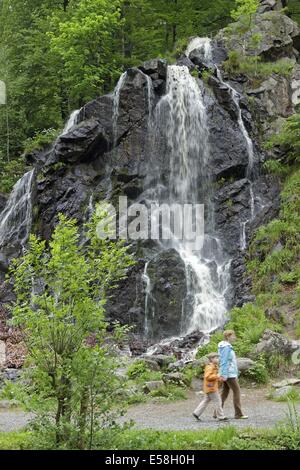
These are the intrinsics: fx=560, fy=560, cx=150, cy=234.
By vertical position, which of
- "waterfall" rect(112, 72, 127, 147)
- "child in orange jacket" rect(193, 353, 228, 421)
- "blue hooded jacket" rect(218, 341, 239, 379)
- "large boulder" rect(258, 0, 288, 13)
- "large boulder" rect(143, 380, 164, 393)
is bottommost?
"large boulder" rect(143, 380, 164, 393)

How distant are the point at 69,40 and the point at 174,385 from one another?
19315mm

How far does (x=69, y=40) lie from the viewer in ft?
87.7

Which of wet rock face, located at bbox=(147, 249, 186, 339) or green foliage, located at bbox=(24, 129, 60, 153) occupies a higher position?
green foliage, located at bbox=(24, 129, 60, 153)

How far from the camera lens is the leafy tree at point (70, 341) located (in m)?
6.41

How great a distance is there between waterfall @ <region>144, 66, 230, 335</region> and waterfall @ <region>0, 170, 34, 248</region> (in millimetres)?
5155

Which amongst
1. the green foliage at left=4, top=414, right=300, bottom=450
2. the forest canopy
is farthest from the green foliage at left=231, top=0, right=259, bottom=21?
the green foliage at left=4, top=414, right=300, bottom=450

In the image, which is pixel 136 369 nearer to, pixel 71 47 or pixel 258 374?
pixel 258 374

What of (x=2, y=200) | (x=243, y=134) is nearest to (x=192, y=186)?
(x=243, y=134)

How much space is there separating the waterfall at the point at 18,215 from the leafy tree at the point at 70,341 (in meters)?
15.3

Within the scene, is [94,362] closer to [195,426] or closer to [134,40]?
[195,426]

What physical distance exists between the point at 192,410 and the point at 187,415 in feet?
1.97

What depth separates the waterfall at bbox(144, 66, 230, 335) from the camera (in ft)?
60.6

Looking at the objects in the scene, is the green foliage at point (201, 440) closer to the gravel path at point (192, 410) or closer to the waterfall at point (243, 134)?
the gravel path at point (192, 410)

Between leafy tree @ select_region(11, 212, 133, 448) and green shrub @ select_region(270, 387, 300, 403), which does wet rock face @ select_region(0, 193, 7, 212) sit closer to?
green shrub @ select_region(270, 387, 300, 403)
